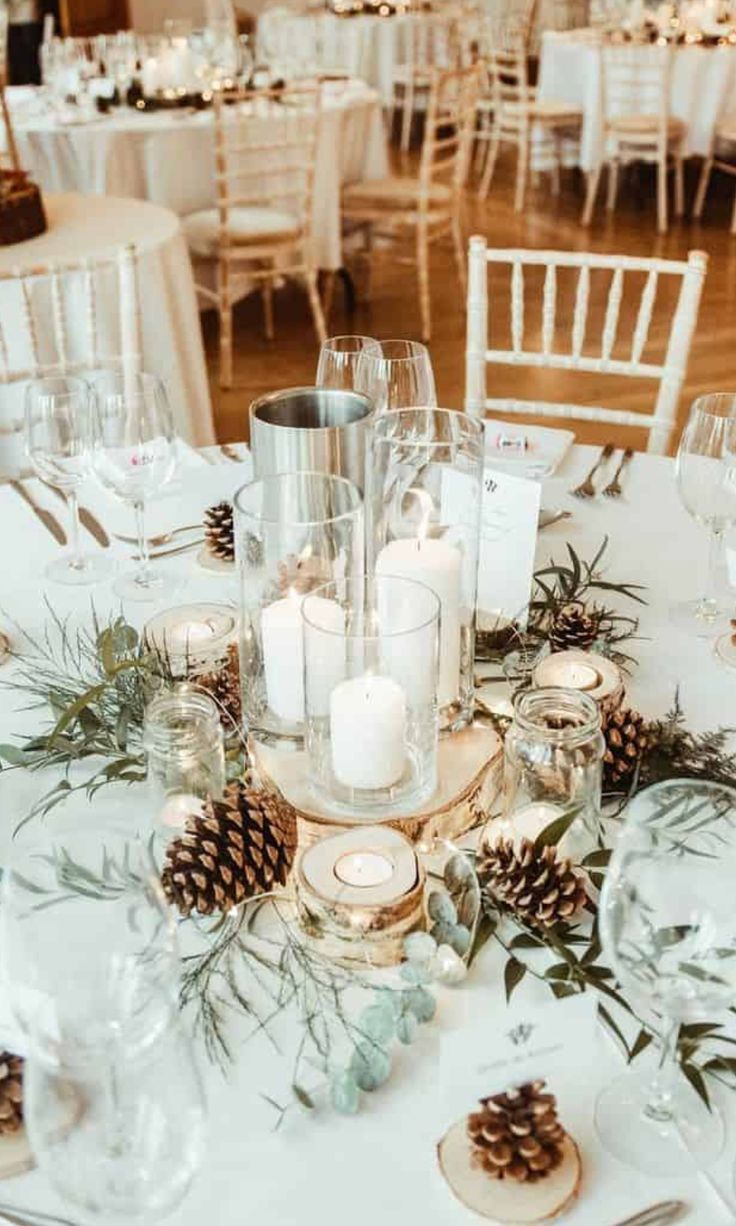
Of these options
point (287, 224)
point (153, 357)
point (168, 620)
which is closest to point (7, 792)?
point (168, 620)

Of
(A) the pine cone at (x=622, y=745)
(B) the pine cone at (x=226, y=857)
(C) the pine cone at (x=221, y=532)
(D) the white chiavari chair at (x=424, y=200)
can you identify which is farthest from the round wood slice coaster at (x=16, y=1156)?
(D) the white chiavari chair at (x=424, y=200)

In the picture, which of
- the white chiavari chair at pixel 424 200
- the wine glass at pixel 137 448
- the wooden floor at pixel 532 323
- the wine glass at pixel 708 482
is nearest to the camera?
the wine glass at pixel 708 482

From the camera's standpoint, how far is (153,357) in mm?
2969

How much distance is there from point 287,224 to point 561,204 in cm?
283

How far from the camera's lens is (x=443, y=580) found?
1042 mm

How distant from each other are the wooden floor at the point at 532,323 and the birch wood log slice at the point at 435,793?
111 inches

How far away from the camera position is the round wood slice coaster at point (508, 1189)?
2.28 ft

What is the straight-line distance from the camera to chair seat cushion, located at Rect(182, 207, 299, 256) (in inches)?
166

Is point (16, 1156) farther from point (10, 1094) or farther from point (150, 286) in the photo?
point (150, 286)

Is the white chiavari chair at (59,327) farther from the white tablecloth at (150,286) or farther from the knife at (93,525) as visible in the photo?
the knife at (93,525)

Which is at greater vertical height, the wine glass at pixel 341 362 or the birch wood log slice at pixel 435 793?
the wine glass at pixel 341 362

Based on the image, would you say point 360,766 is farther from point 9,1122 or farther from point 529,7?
point 529,7

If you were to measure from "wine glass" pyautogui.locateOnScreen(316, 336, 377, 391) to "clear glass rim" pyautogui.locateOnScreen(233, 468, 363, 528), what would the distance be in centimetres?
36

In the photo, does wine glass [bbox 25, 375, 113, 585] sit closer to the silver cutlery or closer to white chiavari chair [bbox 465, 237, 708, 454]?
white chiavari chair [bbox 465, 237, 708, 454]
